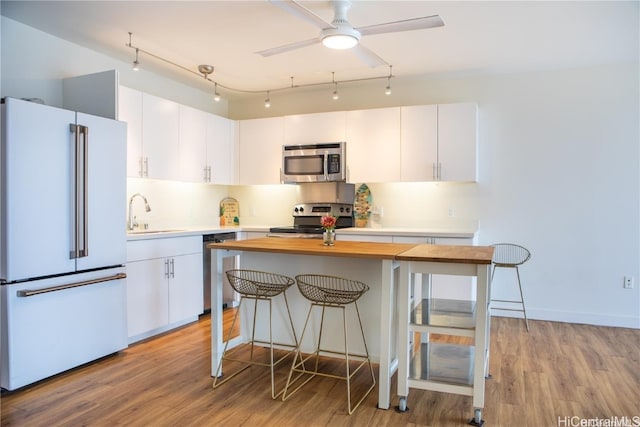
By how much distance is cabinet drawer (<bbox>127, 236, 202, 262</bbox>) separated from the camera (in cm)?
369

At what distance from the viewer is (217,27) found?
135 inches

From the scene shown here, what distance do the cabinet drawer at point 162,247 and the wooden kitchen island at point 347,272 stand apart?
3.02 ft

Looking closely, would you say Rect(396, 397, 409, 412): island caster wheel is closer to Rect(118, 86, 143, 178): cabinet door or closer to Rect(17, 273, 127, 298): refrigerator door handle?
Rect(17, 273, 127, 298): refrigerator door handle

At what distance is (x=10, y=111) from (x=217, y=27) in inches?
60.2

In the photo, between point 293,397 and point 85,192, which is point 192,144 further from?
point 293,397

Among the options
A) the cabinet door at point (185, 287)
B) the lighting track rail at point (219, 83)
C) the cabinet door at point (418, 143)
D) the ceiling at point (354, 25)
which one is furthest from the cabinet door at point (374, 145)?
the cabinet door at point (185, 287)

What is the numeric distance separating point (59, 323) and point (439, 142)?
364 centimetres

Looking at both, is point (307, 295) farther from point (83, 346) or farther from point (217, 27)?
point (217, 27)

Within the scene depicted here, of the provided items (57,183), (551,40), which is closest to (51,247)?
(57,183)

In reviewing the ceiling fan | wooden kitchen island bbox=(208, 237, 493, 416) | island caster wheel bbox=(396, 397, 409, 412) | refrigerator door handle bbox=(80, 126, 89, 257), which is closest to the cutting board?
wooden kitchen island bbox=(208, 237, 493, 416)

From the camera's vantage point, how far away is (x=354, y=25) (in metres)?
3.38

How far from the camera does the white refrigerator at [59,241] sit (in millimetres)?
2705

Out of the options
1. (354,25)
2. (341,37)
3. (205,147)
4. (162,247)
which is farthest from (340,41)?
(205,147)

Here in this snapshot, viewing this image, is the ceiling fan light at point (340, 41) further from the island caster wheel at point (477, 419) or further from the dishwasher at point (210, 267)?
the dishwasher at point (210, 267)
